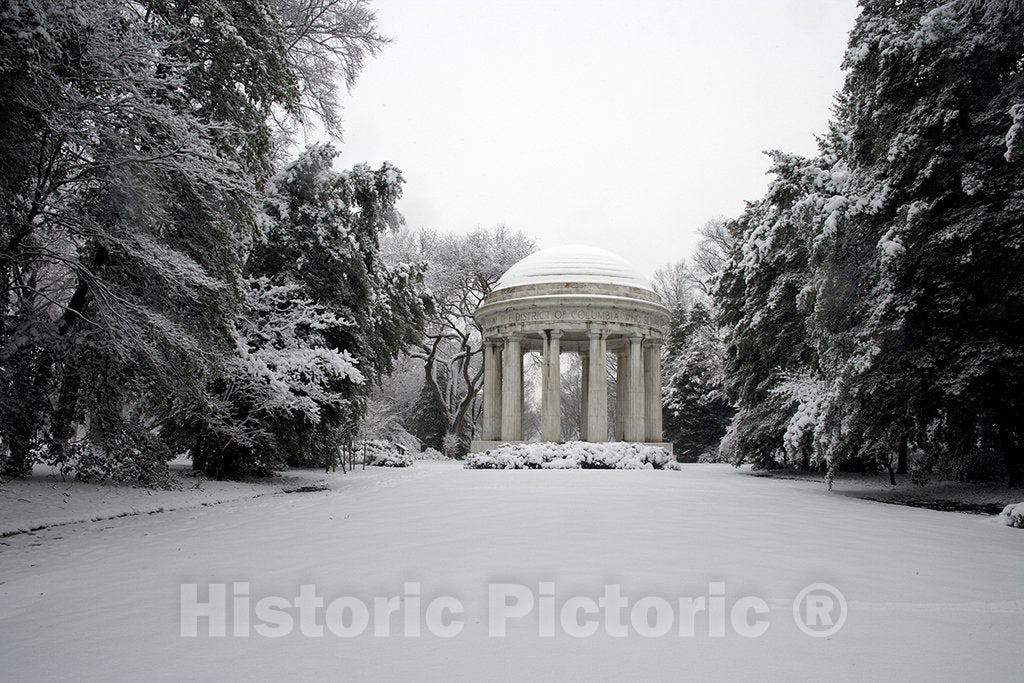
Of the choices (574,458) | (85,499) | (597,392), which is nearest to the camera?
(85,499)

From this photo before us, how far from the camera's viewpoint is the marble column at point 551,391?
1202 inches

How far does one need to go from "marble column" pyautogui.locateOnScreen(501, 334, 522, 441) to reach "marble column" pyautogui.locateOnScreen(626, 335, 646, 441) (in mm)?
4967

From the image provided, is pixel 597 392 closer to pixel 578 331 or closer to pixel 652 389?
pixel 578 331

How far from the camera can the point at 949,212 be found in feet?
41.6

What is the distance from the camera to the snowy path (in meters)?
3.92

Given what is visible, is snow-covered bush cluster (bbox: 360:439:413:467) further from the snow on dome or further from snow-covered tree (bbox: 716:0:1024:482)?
snow-covered tree (bbox: 716:0:1024:482)

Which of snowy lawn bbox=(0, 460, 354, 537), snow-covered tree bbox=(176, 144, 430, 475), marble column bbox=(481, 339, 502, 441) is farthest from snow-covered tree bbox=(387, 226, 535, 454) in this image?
snowy lawn bbox=(0, 460, 354, 537)

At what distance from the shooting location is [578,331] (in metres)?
31.0

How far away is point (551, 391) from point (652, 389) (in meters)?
4.91

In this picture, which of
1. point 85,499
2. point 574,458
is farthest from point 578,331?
point 85,499

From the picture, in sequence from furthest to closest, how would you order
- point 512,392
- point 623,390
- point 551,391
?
point 623,390 < point 512,392 < point 551,391

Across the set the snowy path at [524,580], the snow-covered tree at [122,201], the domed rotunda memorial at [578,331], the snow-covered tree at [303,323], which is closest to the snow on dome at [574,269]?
the domed rotunda memorial at [578,331]

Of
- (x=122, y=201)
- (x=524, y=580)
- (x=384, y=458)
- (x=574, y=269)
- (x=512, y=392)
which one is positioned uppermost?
(x=574, y=269)

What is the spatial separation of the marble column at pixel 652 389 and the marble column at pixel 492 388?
685cm
